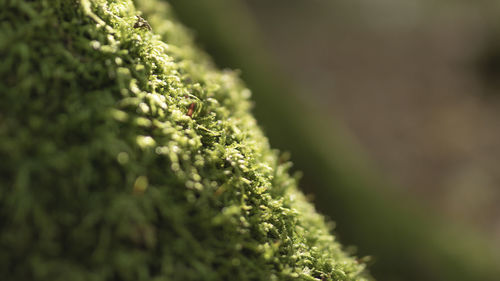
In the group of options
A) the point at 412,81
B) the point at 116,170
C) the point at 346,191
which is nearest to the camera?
the point at 116,170

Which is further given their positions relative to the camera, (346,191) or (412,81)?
(412,81)

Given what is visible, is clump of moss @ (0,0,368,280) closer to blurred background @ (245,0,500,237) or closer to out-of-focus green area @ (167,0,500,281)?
out-of-focus green area @ (167,0,500,281)

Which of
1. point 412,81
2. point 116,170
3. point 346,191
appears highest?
point 412,81

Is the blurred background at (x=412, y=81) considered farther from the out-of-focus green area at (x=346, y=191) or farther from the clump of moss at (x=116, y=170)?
the clump of moss at (x=116, y=170)

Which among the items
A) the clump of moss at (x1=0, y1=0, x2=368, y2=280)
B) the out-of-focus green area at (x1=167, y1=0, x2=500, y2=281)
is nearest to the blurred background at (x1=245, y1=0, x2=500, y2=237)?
the out-of-focus green area at (x1=167, y1=0, x2=500, y2=281)

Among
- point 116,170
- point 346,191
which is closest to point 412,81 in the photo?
point 346,191

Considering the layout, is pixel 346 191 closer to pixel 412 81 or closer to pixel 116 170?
pixel 116 170

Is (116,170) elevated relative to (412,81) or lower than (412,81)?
lower

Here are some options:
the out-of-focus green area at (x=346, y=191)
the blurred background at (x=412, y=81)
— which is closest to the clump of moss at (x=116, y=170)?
the out-of-focus green area at (x=346, y=191)
